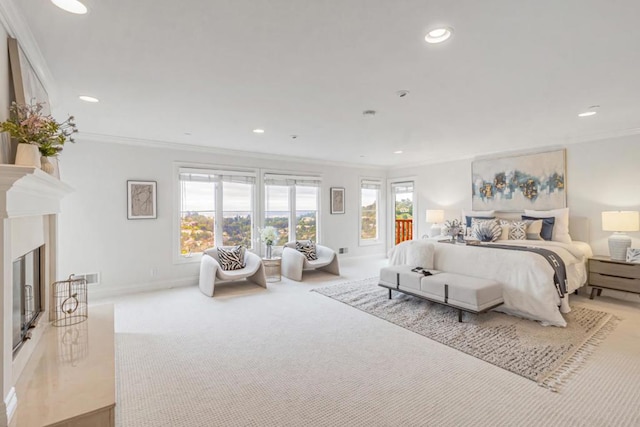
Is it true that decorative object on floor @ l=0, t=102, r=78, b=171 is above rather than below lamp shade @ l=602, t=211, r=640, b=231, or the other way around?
above

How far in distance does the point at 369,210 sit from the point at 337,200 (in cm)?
113

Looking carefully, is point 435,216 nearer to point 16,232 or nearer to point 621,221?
point 621,221

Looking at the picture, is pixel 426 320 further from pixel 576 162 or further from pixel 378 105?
pixel 576 162

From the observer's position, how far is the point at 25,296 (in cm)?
216

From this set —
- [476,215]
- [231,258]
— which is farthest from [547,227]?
[231,258]

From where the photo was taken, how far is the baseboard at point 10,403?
1414mm

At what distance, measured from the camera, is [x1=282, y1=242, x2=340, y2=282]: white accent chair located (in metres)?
5.53

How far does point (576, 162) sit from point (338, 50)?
482 centimetres

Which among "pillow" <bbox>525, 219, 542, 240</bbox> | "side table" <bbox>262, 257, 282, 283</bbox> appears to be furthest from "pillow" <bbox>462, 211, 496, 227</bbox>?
"side table" <bbox>262, 257, 282, 283</bbox>

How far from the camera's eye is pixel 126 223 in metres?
4.81

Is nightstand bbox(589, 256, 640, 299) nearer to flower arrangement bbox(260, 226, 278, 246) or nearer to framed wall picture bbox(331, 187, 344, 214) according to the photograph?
framed wall picture bbox(331, 187, 344, 214)

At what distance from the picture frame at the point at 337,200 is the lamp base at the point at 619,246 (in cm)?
471

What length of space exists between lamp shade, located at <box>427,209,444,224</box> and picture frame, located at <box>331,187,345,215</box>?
197cm

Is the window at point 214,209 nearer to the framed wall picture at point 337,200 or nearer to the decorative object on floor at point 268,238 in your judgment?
the decorative object on floor at point 268,238
